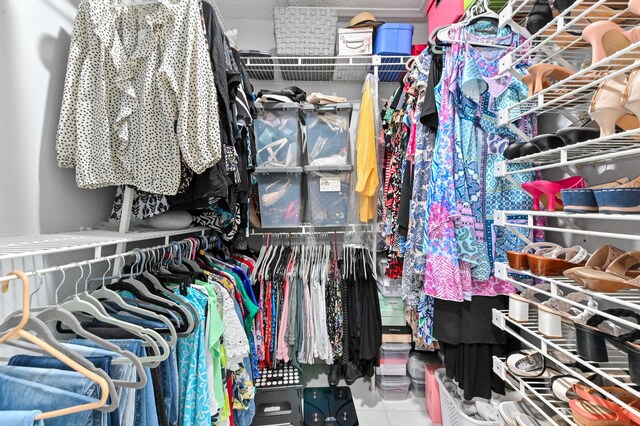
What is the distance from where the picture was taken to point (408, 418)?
1.87 meters

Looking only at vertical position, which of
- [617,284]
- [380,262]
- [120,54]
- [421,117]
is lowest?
[380,262]

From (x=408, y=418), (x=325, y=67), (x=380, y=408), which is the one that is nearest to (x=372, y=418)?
(x=380, y=408)

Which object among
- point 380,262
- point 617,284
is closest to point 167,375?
point 617,284

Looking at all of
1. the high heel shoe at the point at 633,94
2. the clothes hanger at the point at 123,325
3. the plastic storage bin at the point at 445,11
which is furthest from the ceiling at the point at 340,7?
the clothes hanger at the point at 123,325

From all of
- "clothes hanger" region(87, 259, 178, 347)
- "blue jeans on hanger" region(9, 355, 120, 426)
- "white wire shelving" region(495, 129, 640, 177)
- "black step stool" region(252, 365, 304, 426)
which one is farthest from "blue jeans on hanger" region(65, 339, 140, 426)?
"black step stool" region(252, 365, 304, 426)

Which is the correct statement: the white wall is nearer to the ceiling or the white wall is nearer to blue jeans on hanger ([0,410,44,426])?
blue jeans on hanger ([0,410,44,426])

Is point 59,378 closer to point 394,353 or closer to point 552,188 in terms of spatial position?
point 552,188

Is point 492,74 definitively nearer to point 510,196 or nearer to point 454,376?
point 510,196

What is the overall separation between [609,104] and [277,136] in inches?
64.3

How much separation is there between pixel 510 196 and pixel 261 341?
1.56 metres

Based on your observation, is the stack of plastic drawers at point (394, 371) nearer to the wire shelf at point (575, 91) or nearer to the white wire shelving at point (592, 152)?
the white wire shelving at point (592, 152)

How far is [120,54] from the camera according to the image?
3.56ft

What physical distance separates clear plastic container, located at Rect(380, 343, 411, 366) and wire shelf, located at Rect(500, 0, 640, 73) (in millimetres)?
1646

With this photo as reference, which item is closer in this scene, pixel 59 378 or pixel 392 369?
pixel 59 378
